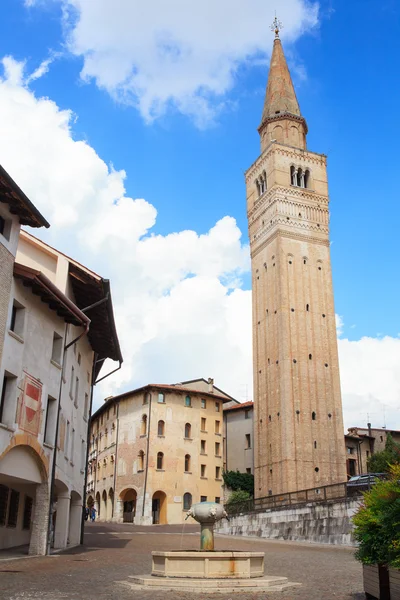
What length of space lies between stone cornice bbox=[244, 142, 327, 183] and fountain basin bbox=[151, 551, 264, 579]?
58.1 meters

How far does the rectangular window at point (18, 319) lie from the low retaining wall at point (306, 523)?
42.7 ft

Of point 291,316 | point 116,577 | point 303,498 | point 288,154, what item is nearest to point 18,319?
point 116,577

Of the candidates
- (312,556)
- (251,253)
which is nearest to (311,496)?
(312,556)

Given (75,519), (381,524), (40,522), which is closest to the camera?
(381,524)

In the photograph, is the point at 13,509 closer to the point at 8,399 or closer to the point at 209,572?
the point at 8,399

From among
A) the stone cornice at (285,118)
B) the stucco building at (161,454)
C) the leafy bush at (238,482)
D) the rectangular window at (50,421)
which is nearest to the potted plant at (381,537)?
the rectangular window at (50,421)

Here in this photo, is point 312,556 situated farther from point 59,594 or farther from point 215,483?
point 215,483

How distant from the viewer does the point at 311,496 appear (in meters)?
29.4

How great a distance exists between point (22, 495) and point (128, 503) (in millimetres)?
36759

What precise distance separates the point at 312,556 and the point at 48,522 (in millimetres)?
8006

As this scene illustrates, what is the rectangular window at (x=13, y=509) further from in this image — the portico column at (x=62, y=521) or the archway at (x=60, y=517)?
the portico column at (x=62, y=521)

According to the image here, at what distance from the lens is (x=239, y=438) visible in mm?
61344

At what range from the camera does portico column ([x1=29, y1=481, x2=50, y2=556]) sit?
16359mm

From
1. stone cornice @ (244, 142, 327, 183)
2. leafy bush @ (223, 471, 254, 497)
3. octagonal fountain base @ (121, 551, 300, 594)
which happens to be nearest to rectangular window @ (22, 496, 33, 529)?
octagonal fountain base @ (121, 551, 300, 594)
